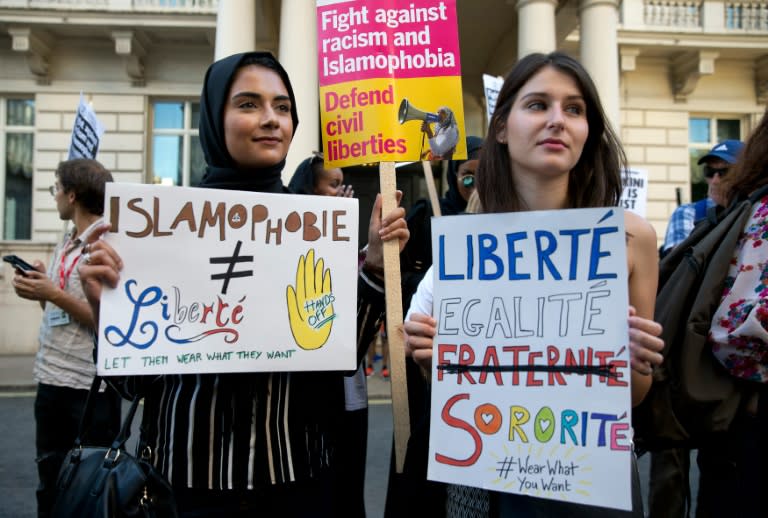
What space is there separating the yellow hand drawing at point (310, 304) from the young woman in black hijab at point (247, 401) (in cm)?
13

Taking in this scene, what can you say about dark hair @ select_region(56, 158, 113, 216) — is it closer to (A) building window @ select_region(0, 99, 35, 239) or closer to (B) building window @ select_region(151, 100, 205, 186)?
(B) building window @ select_region(151, 100, 205, 186)

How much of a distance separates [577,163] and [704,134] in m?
13.8

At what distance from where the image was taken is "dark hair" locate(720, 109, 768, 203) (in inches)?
84.7

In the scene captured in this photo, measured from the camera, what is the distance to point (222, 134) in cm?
183

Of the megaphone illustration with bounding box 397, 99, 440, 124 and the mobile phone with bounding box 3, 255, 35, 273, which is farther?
the mobile phone with bounding box 3, 255, 35, 273

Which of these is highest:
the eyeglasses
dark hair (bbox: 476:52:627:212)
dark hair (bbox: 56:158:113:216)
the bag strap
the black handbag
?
the eyeglasses

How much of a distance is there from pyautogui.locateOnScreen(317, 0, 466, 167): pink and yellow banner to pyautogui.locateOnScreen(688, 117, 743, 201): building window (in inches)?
514

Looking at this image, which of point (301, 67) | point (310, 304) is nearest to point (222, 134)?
point (310, 304)

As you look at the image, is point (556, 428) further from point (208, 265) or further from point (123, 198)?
point (123, 198)

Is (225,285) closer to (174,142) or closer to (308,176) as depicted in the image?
(308,176)

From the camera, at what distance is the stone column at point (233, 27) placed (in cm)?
1047

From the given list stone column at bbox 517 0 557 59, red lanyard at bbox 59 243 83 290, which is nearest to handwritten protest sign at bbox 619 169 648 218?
stone column at bbox 517 0 557 59

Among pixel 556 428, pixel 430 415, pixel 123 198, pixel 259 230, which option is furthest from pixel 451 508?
pixel 123 198

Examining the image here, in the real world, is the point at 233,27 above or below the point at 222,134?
above
